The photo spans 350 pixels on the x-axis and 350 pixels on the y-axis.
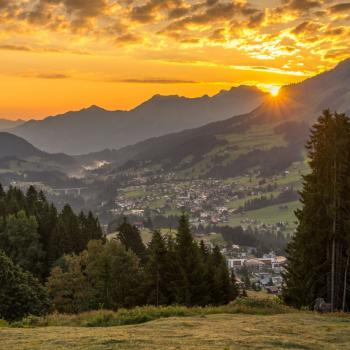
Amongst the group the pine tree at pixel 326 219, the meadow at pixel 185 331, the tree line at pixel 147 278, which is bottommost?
the tree line at pixel 147 278

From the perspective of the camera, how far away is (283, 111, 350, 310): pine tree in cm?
4419

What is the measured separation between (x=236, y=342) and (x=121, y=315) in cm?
1174

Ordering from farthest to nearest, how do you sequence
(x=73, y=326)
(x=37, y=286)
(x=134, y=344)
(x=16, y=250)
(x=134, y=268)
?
(x=16, y=250)
(x=134, y=268)
(x=37, y=286)
(x=73, y=326)
(x=134, y=344)

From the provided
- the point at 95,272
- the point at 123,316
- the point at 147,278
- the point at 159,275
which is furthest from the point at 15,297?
the point at 95,272

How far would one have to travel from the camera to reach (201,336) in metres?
21.2

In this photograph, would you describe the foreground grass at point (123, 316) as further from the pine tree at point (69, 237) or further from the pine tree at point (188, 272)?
the pine tree at point (69, 237)

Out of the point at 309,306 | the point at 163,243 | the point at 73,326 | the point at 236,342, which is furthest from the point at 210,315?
the point at 163,243

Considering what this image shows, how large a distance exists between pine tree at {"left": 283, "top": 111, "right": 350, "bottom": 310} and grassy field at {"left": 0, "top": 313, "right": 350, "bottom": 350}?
17.1 metres

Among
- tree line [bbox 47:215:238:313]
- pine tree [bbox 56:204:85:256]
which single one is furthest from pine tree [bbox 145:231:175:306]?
pine tree [bbox 56:204:85:256]

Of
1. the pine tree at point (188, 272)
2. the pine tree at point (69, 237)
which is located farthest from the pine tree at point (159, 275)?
the pine tree at point (69, 237)

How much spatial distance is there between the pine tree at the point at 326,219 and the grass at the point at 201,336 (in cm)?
1706

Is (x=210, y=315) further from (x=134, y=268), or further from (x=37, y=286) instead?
(x=134, y=268)

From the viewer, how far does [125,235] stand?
112m

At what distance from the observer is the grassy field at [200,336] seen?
18953mm
